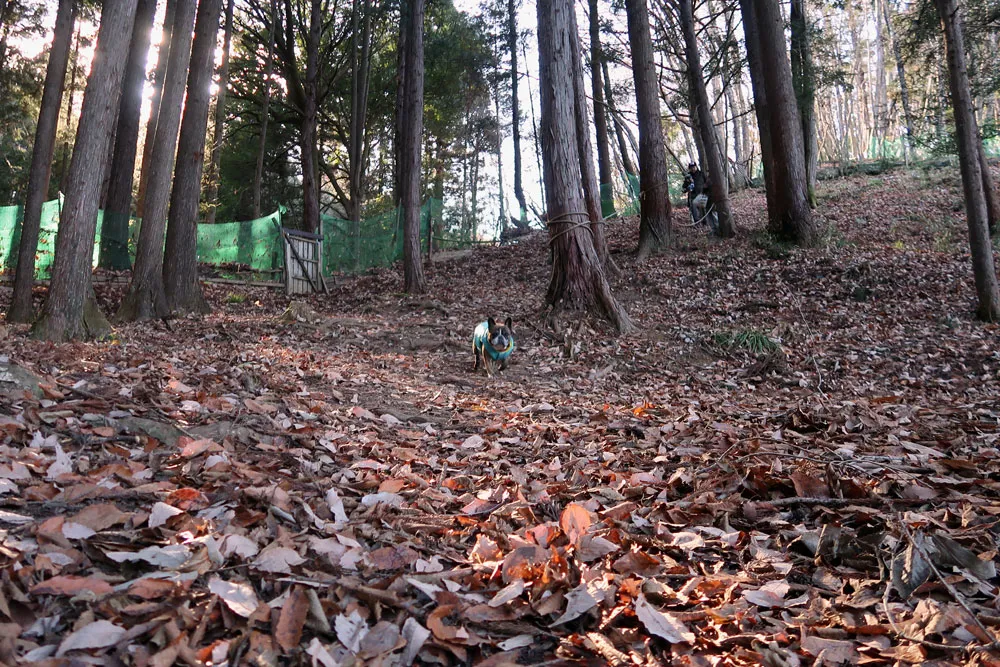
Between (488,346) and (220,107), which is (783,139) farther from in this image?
(220,107)

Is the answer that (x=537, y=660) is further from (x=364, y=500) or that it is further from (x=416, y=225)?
(x=416, y=225)

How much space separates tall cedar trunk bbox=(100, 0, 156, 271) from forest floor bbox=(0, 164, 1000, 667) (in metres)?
8.33

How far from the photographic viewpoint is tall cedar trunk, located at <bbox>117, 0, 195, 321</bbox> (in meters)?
9.21

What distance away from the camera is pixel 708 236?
1302 centimetres

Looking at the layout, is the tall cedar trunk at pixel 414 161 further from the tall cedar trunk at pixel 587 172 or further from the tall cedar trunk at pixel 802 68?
the tall cedar trunk at pixel 802 68

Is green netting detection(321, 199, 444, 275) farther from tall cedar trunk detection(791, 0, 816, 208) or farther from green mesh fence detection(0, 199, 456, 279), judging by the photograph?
tall cedar trunk detection(791, 0, 816, 208)

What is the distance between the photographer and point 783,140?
38.0 feet

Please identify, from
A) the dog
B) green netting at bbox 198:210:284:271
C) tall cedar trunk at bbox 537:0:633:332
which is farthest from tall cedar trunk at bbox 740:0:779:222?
green netting at bbox 198:210:284:271

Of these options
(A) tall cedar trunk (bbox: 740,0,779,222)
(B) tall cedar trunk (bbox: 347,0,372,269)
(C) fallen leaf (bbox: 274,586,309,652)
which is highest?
(B) tall cedar trunk (bbox: 347,0,372,269)

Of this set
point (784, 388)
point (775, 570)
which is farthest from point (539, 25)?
point (775, 570)

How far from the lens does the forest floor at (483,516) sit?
5.93ft

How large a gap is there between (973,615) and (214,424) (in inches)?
136

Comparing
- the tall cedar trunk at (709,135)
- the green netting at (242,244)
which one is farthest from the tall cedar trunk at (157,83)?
the tall cedar trunk at (709,135)

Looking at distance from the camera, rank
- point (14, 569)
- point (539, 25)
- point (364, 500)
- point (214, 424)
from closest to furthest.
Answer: point (14, 569) < point (364, 500) < point (214, 424) < point (539, 25)
